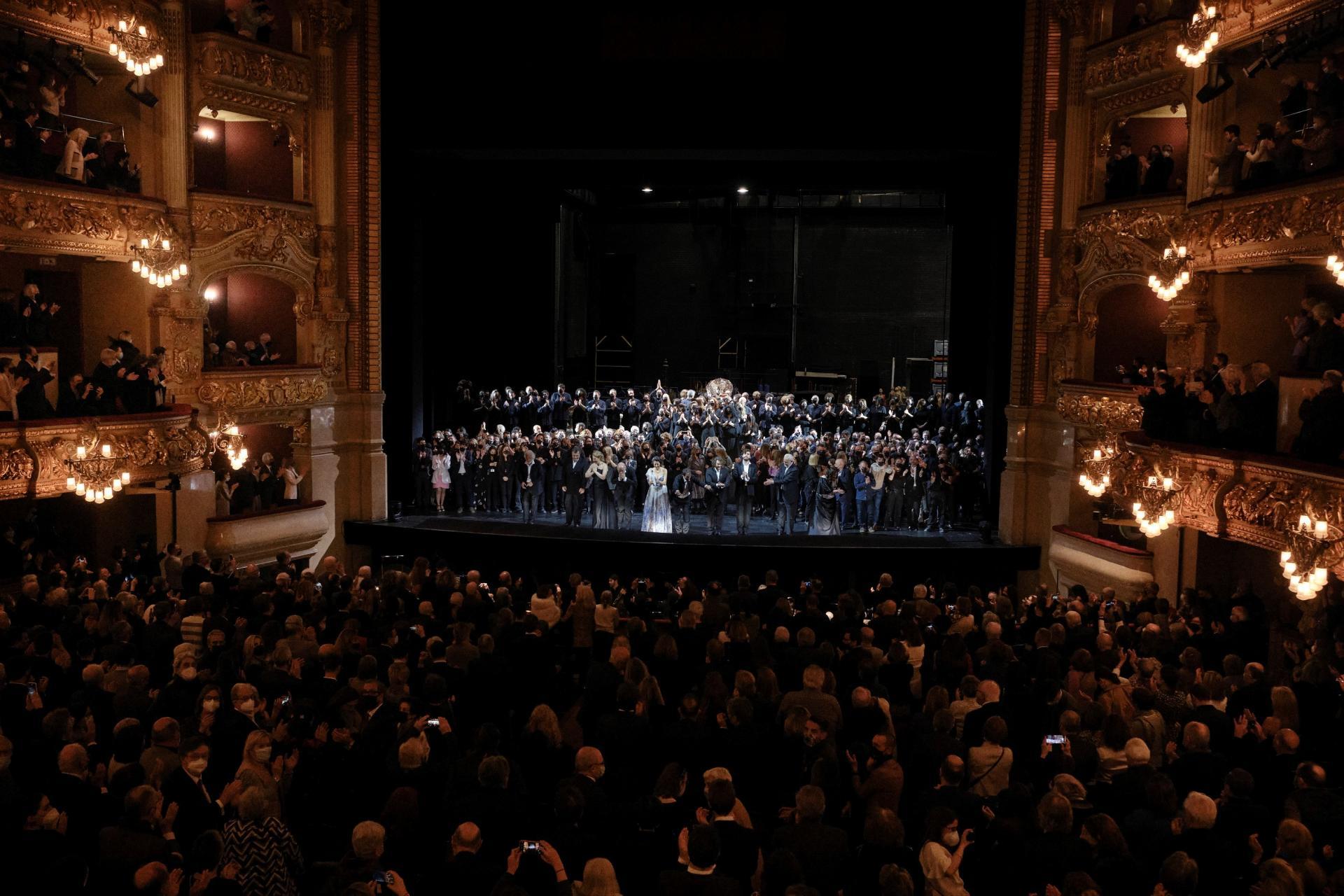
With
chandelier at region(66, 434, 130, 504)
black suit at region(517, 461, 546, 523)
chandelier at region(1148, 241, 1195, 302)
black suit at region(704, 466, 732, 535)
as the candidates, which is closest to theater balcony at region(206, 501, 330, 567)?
chandelier at region(66, 434, 130, 504)

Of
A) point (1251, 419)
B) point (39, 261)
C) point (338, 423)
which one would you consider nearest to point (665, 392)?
point (338, 423)

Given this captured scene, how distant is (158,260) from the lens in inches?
717

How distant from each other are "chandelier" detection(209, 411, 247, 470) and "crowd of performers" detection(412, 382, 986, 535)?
150 inches

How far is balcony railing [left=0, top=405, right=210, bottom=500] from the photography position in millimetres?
15523

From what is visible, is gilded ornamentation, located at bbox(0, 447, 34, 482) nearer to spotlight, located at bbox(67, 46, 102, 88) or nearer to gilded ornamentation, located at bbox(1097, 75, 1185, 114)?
spotlight, located at bbox(67, 46, 102, 88)

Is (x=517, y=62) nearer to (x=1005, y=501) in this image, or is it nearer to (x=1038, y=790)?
(x=1005, y=501)

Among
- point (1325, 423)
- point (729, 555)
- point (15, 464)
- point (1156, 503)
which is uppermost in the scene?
point (1325, 423)

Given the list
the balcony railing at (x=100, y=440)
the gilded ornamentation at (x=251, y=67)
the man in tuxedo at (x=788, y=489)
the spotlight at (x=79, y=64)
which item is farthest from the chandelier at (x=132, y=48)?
the man in tuxedo at (x=788, y=489)

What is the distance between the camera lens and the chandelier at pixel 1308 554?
38.7 feet

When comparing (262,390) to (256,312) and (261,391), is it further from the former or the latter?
(256,312)

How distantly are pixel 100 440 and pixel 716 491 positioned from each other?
9877 millimetres

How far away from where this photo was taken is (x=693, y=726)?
8.31 meters

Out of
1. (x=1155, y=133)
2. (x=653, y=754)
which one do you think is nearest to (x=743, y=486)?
(x=1155, y=133)

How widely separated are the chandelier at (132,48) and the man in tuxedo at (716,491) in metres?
10.8
